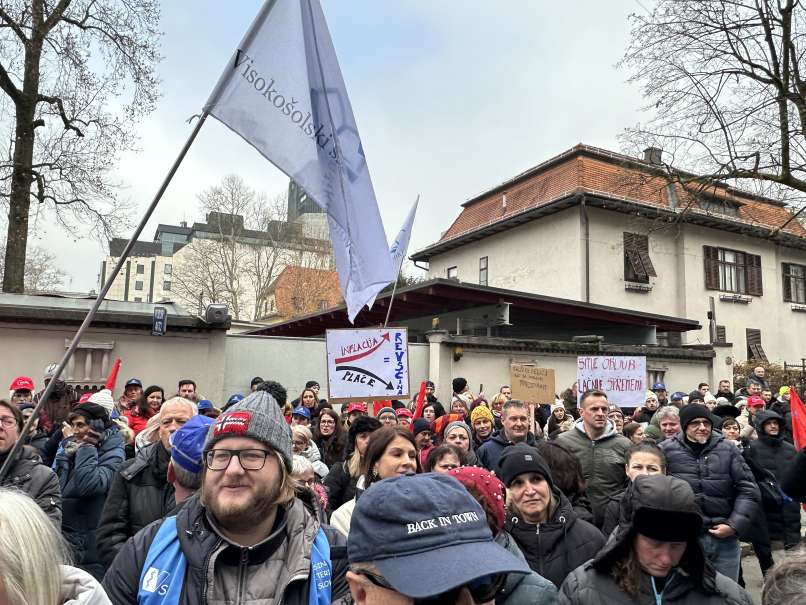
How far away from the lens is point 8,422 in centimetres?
388

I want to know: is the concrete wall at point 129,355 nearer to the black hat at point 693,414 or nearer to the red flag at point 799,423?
the black hat at point 693,414

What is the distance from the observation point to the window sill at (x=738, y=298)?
94.3ft

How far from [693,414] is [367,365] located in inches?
152

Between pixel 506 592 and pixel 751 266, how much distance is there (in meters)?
32.2

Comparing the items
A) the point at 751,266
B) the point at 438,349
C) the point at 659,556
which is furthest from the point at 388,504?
the point at 751,266

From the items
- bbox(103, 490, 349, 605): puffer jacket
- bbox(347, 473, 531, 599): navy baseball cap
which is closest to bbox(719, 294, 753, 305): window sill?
bbox(103, 490, 349, 605): puffer jacket

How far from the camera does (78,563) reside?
4.34 metres

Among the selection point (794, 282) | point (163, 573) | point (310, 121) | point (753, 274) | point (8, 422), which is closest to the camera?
point (163, 573)

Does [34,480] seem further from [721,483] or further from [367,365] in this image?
[721,483]

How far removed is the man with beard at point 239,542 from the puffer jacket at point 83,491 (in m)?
2.47

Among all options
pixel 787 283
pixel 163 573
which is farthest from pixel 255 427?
pixel 787 283

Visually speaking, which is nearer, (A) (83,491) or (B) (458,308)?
(A) (83,491)

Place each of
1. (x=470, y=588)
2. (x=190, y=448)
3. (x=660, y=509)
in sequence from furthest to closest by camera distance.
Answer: (x=190, y=448)
(x=660, y=509)
(x=470, y=588)

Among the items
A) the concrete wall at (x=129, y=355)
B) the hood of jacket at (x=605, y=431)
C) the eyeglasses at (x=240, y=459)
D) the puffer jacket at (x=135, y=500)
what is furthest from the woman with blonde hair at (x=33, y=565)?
the concrete wall at (x=129, y=355)
